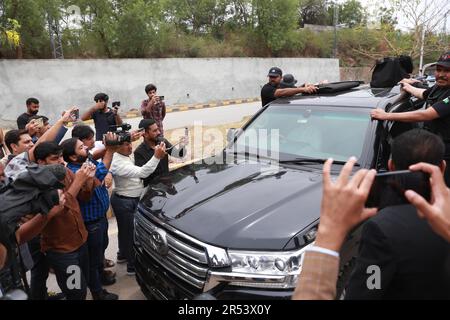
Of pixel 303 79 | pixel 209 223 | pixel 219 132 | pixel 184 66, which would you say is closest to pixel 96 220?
pixel 209 223

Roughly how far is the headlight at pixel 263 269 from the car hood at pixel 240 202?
1.9 inches

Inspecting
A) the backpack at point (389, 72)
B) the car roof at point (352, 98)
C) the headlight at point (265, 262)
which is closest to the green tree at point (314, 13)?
the backpack at point (389, 72)

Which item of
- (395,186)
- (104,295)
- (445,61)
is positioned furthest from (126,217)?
(445,61)

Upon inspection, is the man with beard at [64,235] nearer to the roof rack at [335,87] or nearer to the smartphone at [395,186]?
the smartphone at [395,186]

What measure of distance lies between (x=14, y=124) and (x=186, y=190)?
13.1 meters

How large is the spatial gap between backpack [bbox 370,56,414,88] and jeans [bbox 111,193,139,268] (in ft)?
10.4

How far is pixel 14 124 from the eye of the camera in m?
13.6

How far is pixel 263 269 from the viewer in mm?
2146

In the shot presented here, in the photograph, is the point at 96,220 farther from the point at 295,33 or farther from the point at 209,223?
the point at 295,33

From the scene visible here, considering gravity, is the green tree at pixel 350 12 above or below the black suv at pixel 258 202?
above

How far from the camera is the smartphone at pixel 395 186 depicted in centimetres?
112

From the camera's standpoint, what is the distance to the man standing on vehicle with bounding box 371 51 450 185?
307cm

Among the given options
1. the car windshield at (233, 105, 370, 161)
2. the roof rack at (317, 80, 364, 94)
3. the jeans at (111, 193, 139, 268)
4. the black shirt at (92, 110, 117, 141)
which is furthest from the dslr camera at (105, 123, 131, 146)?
the black shirt at (92, 110, 117, 141)
